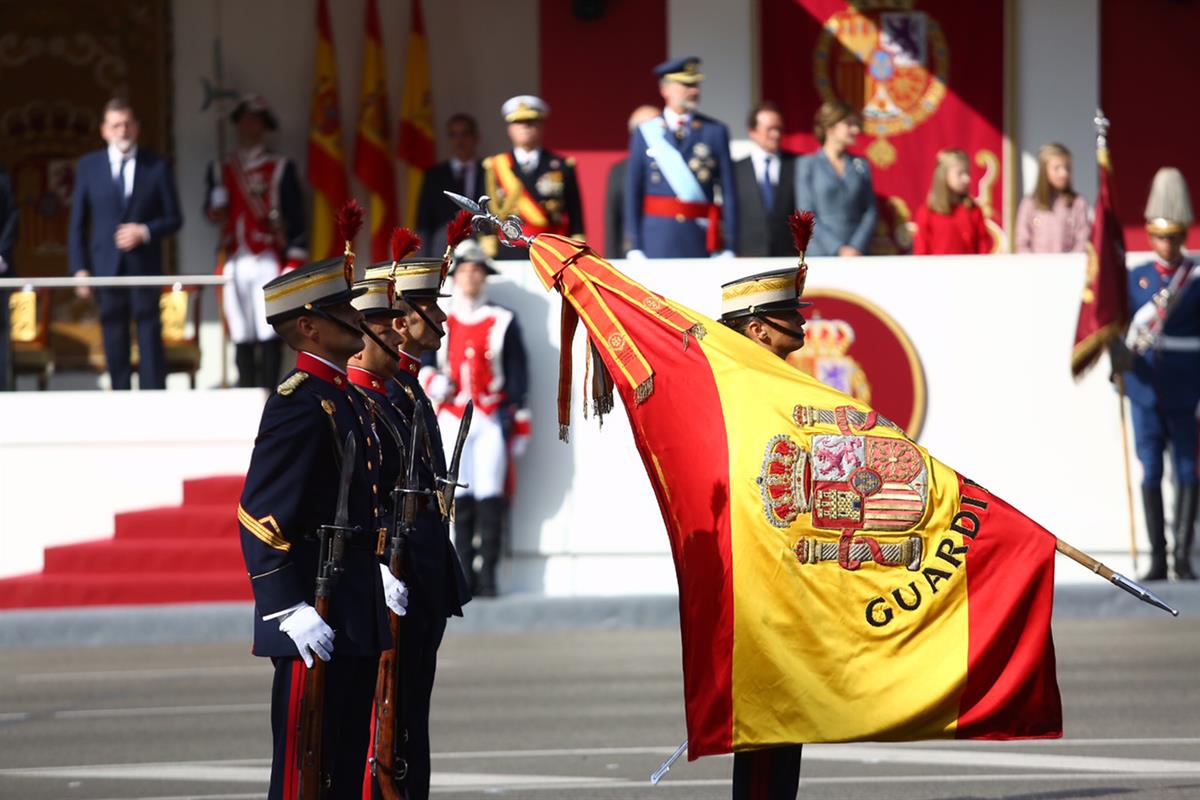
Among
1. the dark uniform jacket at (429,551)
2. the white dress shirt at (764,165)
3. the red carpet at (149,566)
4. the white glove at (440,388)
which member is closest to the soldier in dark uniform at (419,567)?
the dark uniform jacket at (429,551)

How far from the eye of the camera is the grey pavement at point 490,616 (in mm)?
15219

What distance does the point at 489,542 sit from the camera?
619 inches

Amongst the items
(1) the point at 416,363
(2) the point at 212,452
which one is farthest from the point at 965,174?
(1) the point at 416,363

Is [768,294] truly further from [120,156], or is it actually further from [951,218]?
[120,156]

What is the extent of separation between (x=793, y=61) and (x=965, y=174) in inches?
143

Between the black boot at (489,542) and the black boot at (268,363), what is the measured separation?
2.66m

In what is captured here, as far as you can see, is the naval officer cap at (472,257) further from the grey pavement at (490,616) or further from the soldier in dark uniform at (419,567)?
the soldier in dark uniform at (419,567)

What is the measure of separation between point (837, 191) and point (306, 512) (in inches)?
387

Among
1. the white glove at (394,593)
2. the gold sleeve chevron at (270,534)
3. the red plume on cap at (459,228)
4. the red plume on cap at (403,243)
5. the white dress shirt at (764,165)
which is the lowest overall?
the white glove at (394,593)

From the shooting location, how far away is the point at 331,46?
2023 centimetres

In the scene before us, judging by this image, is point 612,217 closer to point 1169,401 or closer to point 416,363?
point 1169,401

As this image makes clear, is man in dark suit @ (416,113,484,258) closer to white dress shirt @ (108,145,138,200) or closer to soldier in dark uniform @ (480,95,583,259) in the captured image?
soldier in dark uniform @ (480,95,583,259)

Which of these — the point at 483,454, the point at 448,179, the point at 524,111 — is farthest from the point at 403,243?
the point at 448,179

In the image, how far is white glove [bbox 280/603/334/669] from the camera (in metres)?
7.09
